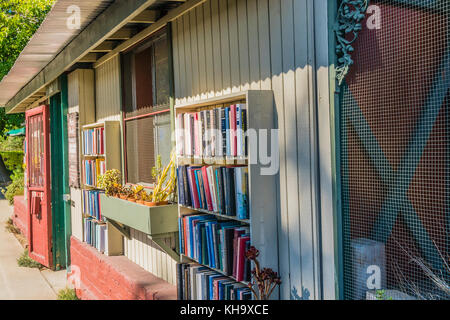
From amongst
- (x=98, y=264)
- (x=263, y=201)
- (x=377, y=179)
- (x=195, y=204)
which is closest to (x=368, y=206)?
(x=377, y=179)

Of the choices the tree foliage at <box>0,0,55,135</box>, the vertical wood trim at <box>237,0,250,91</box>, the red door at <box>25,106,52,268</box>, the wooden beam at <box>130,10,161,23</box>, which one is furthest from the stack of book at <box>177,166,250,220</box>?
the tree foliage at <box>0,0,55,135</box>

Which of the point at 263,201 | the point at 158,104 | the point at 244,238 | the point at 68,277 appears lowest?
the point at 68,277

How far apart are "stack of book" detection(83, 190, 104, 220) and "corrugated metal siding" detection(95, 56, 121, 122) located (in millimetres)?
928

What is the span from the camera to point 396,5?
221 cm

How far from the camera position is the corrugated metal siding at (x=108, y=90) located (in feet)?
19.0

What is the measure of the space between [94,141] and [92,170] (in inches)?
15.5

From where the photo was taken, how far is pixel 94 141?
614cm

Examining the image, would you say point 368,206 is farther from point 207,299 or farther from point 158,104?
point 158,104

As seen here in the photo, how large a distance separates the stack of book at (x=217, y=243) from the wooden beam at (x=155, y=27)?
1.67 meters

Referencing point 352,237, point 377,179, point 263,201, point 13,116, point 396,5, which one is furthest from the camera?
point 13,116

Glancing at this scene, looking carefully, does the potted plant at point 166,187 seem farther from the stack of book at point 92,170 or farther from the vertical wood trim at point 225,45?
the stack of book at point 92,170

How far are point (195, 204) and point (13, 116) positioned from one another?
49.3 ft

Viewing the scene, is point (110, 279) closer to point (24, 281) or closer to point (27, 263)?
point (24, 281)

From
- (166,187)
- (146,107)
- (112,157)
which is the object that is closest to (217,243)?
(166,187)
